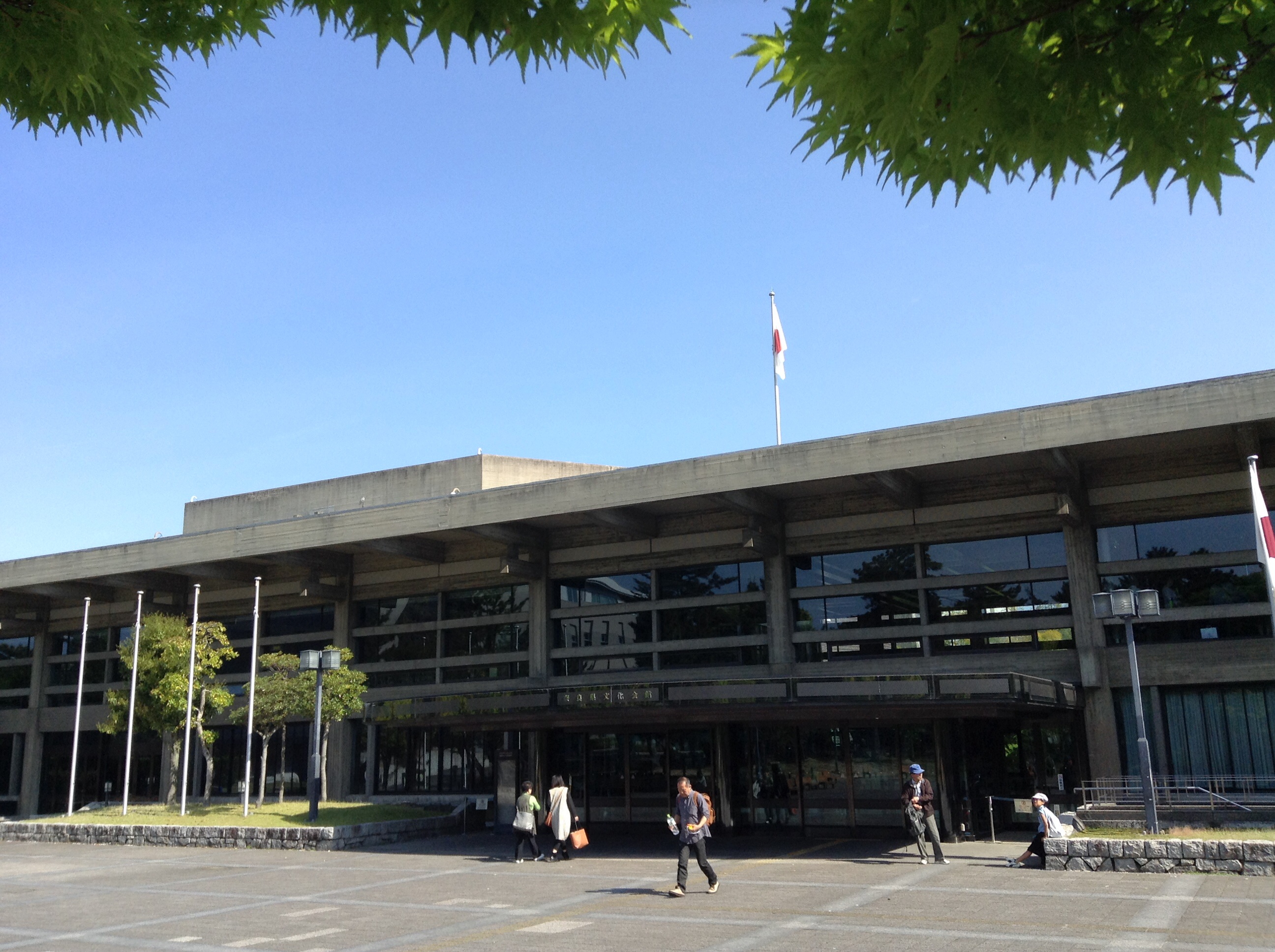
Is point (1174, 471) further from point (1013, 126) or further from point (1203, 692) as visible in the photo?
point (1013, 126)

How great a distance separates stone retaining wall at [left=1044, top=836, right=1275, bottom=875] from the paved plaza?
37 cm

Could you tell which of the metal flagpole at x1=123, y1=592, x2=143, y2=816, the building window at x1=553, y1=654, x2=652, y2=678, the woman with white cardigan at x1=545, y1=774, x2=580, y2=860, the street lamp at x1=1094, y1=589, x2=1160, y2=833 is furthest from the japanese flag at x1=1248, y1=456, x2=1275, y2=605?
the metal flagpole at x1=123, y1=592, x2=143, y2=816

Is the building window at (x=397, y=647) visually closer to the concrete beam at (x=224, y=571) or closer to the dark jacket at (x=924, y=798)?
the concrete beam at (x=224, y=571)

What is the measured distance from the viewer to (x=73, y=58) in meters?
3.85

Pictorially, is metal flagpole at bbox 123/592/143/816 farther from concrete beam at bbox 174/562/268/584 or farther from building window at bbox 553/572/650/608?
building window at bbox 553/572/650/608

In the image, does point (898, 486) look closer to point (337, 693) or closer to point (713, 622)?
point (713, 622)

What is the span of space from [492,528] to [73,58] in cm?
2698

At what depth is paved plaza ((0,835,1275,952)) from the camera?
12000 mm

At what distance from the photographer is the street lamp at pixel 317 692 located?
26719mm

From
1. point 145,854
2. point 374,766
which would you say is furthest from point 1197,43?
point 374,766

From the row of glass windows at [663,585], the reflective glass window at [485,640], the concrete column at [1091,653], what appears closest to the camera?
the concrete column at [1091,653]

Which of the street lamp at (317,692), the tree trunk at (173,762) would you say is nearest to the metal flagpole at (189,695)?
the tree trunk at (173,762)

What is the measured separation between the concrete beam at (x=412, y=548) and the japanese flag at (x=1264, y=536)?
21.9m

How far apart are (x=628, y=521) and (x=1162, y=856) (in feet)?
52.3
